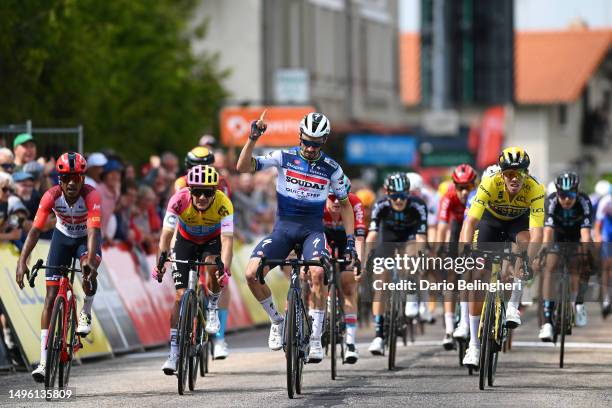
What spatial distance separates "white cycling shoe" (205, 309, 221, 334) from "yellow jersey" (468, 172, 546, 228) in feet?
8.09

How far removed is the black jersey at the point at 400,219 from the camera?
57.2 ft

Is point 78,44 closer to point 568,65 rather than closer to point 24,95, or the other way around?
point 24,95

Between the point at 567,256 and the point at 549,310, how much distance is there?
0.76 meters

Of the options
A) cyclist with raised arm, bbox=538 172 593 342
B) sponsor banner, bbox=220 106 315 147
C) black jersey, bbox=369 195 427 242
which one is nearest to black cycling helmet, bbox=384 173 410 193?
black jersey, bbox=369 195 427 242

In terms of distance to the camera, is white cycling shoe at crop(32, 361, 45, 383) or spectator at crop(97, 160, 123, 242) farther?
spectator at crop(97, 160, 123, 242)

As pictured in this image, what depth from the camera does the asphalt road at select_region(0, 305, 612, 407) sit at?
42.3 feet

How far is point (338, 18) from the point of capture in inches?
2248

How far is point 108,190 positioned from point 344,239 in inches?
143

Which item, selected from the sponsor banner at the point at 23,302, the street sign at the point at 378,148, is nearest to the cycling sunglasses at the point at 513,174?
the sponsor banner at the point at 23,302

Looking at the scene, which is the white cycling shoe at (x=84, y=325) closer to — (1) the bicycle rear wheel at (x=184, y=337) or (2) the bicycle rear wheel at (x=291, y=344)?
(1) the bicycle rear wheel at (x=184, y=337)

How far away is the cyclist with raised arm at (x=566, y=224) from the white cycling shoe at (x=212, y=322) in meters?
3.75

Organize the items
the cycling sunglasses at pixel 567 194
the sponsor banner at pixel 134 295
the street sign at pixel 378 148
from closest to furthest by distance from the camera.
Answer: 1. the cycling sunglasses at pixel 567 194
2. the sponsor banner at pixel 134 295
3. the street sign at pixel 378 148

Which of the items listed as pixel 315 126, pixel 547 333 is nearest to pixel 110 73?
pixel 547 333

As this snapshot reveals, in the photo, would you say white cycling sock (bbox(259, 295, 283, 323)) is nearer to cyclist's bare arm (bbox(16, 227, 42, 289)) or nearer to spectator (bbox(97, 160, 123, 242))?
cyclist's bare arm (bbox(16, 227, 42, 289))
